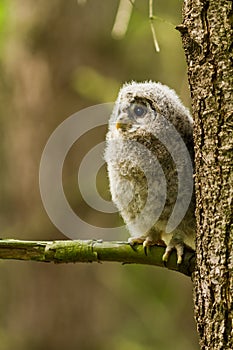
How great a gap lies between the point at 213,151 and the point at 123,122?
41 cm

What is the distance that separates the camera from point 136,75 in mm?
5539

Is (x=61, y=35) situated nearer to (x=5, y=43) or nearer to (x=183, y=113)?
(x=5, y=43)

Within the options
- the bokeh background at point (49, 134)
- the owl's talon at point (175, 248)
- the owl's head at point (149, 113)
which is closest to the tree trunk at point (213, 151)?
the owl's talon at point (175, 248)

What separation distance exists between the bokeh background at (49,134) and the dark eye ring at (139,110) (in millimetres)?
2505

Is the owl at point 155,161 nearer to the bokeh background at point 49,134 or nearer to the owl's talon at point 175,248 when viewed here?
the owl's talon at point 175,248

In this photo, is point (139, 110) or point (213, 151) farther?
point (139, 110)

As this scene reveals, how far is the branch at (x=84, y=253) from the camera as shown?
2.06m

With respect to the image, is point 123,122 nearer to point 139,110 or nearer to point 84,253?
point 139,110

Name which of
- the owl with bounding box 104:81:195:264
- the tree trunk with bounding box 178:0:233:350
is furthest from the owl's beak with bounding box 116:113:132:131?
the tree trunk with bounding box 178:0:233:350

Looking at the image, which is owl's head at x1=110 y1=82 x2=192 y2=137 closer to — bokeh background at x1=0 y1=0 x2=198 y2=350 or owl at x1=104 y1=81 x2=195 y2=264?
owl at x1=104 y1=81 x2=195 y2=264

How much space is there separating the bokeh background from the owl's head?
2.49 meters

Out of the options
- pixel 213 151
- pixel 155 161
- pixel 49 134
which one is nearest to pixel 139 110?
pixel 155 161

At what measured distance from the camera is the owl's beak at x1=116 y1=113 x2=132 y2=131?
220cm

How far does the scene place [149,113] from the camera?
221cm
